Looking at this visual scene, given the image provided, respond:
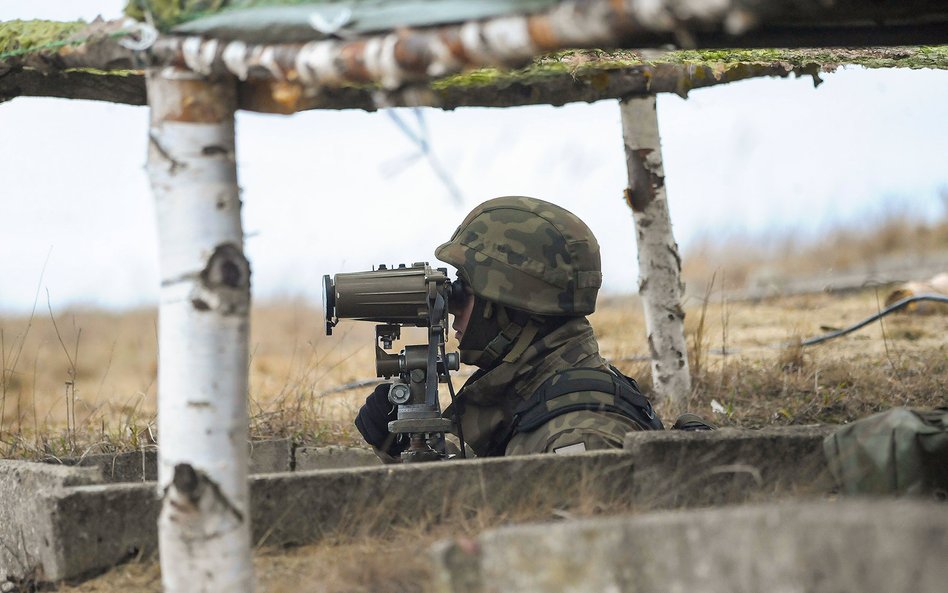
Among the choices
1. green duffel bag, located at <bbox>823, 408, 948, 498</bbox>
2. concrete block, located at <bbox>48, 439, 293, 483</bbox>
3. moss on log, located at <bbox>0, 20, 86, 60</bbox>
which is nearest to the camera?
green duffel bag, located at <bbox>823, 408, 948, 498</bbox>

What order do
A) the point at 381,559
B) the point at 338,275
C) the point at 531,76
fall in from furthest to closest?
the point at 531,76 → the point at 338,275 → the point at 381,559

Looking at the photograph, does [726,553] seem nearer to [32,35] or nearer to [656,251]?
[32,35]

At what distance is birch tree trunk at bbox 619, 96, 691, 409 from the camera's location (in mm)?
5516

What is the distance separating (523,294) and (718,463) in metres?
1.02

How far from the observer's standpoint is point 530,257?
4.04 meters

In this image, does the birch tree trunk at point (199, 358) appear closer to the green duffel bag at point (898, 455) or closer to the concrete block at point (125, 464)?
the green duffel bag at point (898, 455)

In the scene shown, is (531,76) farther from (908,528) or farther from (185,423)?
(908,528)

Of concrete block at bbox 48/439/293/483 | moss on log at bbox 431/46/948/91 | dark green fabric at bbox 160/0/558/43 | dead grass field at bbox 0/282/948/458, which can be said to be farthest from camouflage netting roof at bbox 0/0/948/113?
dead grass field at bbox 0/282/948/458

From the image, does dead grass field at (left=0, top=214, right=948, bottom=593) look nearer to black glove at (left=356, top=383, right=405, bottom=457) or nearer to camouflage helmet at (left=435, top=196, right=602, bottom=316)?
black glove at (left=356, top=383, right=405, bottom=457)

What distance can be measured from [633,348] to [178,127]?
229 inches

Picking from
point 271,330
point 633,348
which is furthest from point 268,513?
point 271,330

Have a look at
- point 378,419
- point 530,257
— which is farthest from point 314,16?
point 378,419

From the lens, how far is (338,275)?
3.76m

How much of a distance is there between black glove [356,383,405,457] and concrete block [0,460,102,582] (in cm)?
113
